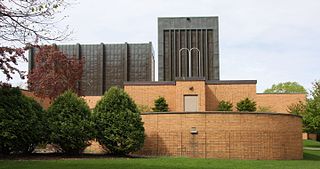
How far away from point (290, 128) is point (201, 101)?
14.6m

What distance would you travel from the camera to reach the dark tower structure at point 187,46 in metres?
57.2

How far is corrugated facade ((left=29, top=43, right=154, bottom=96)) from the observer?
6744cm

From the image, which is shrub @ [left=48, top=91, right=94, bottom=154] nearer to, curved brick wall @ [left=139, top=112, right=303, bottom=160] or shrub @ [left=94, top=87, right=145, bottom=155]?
shrub @ [left=94, top=87, right=145, bottom=155]

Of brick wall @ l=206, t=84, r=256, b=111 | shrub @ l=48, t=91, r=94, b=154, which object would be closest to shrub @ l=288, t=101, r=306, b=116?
brick wall @ l=206, t=84, r=256, b=111

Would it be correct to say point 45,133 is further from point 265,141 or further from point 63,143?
point 265,141

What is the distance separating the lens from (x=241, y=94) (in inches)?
1629

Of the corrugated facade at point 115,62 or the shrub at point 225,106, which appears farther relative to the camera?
the corrugated facade at point 115,62

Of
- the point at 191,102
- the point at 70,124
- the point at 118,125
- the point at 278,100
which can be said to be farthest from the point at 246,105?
the point at 70,124

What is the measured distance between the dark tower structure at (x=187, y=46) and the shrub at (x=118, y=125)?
35417 millimetres

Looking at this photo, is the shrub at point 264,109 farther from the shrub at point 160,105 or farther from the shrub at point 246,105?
the shrub at point 160,105

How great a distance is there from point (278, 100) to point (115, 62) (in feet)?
96.4

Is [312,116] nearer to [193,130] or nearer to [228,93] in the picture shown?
[228,93]

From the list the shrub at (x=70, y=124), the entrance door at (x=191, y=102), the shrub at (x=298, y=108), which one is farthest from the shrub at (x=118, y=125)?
the shrub at (x=298, y=108)

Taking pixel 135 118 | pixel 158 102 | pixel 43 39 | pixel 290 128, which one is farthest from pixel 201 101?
pixel 43 39
